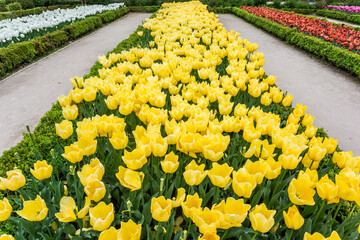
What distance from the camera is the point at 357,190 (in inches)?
56.3

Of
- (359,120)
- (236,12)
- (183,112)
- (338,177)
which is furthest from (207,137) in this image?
(236,12)

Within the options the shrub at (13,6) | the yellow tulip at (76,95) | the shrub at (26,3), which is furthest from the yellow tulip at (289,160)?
the shrub at (26,3)

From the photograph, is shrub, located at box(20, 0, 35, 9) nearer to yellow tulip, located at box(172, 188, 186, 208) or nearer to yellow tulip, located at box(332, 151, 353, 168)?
yellow tulip, located at box(172, 188, 186, 208)

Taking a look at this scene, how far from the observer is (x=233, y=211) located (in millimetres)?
1412

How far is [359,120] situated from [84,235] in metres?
6.25

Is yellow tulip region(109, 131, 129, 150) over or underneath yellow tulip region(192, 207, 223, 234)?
over

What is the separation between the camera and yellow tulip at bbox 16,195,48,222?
1.44 m

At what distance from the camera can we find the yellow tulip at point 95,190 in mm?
1496

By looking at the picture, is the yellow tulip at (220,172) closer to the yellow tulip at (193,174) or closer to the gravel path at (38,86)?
the yellow tulip at (193,174)

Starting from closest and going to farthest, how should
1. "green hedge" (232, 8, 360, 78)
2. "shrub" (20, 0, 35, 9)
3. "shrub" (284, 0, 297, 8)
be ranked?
"green hedge" (232, 8, 360, 78) < "shrub" (20, 0, 35, 9) < "shrub" (284, 0, 297, 8)

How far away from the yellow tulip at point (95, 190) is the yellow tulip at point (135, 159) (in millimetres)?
206

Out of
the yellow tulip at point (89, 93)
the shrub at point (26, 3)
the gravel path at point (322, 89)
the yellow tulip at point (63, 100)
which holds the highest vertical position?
the shrub at point (26, 3)

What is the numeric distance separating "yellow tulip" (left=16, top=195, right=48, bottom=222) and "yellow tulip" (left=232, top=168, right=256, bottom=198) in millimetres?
1119

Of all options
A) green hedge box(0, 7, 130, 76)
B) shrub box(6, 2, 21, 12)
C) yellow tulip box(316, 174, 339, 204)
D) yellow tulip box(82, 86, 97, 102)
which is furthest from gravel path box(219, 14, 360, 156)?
shrub box(6, 2, 21, 12)
